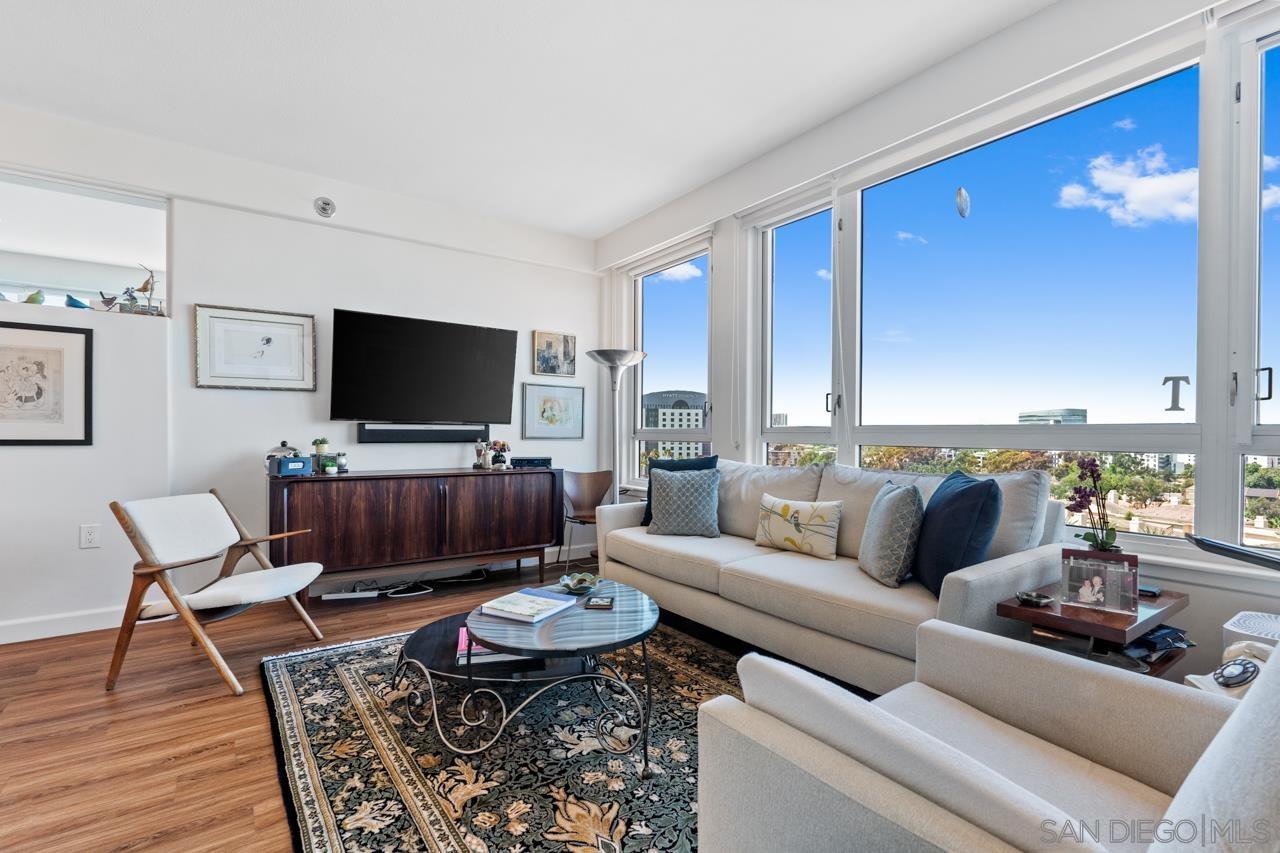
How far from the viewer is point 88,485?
127 inches

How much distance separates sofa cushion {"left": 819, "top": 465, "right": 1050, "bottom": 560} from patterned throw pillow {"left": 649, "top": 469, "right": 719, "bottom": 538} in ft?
2.12

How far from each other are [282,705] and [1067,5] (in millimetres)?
4214

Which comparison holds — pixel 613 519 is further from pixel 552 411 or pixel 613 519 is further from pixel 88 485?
pixel 88 485

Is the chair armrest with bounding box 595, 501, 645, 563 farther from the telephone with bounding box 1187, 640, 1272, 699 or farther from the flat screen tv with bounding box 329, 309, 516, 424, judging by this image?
the telephone with bounding box 1187, 640, 1272, 699

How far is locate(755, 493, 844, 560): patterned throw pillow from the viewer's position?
284cm

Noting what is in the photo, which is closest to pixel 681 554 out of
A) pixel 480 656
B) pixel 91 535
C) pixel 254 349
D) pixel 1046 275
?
pixel 480 656

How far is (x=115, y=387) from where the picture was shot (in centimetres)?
329

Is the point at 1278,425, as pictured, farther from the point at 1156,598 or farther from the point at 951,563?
the point at 951,563

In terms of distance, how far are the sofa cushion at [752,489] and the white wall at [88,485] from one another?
331cm

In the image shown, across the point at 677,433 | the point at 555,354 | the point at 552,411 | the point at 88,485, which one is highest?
the point at 555,354

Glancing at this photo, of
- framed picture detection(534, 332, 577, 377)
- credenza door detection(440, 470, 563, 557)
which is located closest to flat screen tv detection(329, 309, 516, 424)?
framed picture detection(534, 332, 577, 377)

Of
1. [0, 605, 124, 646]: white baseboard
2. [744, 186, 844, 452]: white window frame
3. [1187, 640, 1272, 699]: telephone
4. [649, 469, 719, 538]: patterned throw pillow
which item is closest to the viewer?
[1187, 640, 1272, 699]: telephone

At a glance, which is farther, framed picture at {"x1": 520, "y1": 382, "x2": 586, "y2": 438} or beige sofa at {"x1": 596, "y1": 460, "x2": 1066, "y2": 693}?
framed picture at {"x1": 520, "y1": 382, "x2": 586, "y2": 438}

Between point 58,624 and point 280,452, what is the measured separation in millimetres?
1350
